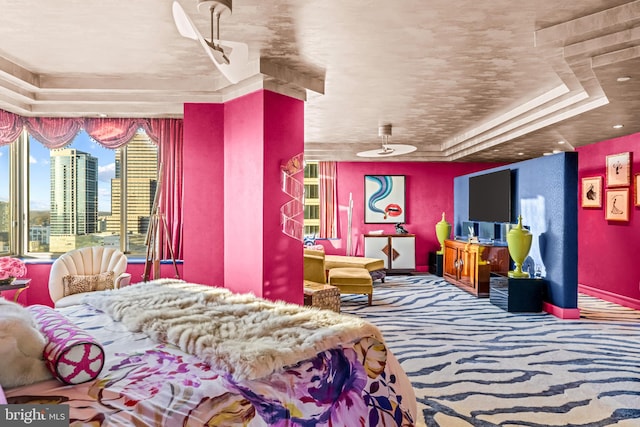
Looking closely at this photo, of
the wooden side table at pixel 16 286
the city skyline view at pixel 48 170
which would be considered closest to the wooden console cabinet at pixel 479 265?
the city skyline view at pixel 48 170

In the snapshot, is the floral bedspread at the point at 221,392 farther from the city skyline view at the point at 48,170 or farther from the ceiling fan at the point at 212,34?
the city skyline view at the point at 48,170

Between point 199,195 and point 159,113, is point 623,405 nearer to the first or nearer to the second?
point 199,195

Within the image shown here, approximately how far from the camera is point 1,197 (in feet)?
17.0

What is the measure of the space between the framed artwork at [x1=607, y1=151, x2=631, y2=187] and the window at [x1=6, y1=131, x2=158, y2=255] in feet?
20.6

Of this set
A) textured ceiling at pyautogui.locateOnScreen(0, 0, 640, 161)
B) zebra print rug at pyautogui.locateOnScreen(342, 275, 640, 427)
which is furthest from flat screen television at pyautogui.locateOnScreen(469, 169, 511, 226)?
zebra print rug at pyautogui.locateOnScreen(342, 275, 640, 427)

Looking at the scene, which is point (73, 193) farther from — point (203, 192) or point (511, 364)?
point (511, 364)

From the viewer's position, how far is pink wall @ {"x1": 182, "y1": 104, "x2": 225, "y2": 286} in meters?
4.49

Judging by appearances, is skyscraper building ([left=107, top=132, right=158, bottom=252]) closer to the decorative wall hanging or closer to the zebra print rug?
the decorative wall hanging

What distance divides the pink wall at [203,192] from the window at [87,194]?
1.40m

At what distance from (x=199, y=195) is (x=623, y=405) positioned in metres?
Answer: 3.90

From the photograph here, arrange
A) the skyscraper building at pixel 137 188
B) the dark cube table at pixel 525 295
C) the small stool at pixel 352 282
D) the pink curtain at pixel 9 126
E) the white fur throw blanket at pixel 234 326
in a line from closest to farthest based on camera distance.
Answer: the white fur throw blanket at pixel 234 326, the pink curtain at pixel 9 126, the dark cube table at pixel 525 295, the skyscraper building at pixel 137 188, the small stool at pixel 352 282

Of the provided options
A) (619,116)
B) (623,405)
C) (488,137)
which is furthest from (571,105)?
(623,405)

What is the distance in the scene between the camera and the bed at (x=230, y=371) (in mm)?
1503

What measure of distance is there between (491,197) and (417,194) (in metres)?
2.39
